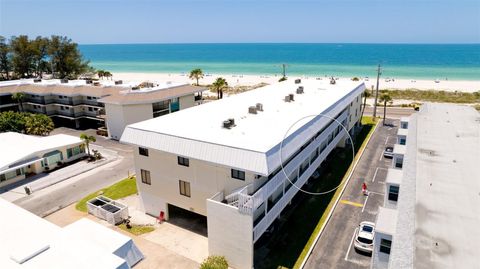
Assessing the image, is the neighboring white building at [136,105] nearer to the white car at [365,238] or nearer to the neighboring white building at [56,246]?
the neighboring white building at [56,246]

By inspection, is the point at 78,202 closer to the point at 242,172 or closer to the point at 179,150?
the point at 179,150

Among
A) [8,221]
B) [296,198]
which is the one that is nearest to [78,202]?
[8,221]

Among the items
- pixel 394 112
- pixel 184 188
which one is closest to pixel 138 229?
pixel 184 188

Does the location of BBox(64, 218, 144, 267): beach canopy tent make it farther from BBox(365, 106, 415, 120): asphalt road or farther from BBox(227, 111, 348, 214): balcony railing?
BBox(365, 106, 415, 120): asphalt road

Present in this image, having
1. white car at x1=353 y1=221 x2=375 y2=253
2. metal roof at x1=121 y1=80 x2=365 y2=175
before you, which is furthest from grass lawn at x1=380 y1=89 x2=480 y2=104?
white car at x1=353 y1=221 x2=375 y2=253

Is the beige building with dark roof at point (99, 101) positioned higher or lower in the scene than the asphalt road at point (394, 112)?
higher

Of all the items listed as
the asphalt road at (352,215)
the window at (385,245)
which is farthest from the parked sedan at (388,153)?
the window at (385,245)
